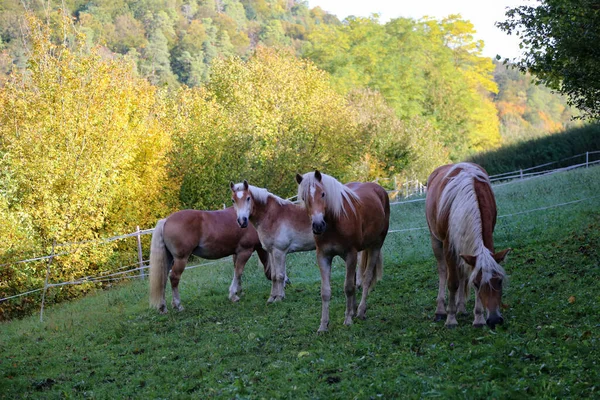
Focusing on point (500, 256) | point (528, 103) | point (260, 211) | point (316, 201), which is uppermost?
point (528, 103)

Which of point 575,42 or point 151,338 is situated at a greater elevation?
point 575,42

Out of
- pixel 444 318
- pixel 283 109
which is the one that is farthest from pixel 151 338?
pixel 283 109

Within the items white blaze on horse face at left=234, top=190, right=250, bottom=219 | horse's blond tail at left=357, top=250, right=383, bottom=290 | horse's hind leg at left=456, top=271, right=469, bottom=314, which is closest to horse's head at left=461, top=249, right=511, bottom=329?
horse's hind leg at left=456, top=271, right=469, bottom=314

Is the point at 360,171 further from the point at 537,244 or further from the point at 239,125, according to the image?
the point at 537,244

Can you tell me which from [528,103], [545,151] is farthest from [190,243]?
[528,103]

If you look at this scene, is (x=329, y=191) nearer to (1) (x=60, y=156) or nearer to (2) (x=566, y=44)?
(2) (x=566, y=44)

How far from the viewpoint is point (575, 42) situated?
10164mm

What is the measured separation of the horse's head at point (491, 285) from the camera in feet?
21.5

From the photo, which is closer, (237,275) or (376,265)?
(376,265)

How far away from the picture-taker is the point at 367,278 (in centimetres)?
893

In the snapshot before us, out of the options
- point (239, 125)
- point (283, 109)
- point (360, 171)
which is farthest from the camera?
point (360, 171)

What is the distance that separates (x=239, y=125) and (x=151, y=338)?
20.3 metres

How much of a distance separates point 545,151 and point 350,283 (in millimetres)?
34061

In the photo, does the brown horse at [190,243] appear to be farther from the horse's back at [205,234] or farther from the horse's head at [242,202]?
the horse's head at [242,202]
